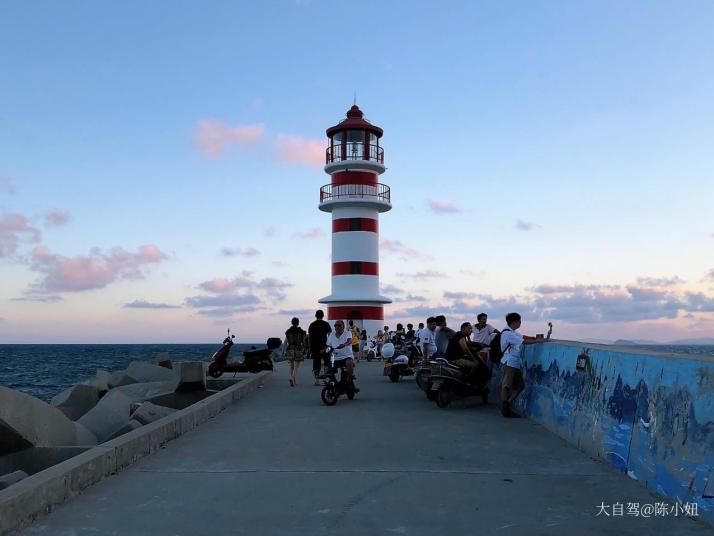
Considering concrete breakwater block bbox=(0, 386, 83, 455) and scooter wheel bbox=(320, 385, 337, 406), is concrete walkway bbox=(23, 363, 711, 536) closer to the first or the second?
concrete breakwater block bbox=(0, 386, 83, 455)

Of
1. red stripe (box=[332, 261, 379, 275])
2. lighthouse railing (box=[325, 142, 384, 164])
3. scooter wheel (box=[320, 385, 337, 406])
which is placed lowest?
scooter wheel (box=[320, 385, 337, 406])

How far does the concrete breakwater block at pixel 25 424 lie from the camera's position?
794 cm

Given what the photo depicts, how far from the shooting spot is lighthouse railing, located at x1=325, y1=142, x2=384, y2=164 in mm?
34250

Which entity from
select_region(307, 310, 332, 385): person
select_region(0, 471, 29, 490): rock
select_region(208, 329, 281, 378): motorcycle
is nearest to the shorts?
select_region(307, 310, 332, 385): person

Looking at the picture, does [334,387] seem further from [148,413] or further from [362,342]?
[362,342]

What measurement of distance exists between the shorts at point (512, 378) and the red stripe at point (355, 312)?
2218cm

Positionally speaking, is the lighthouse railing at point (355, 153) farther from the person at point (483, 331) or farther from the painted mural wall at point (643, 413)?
the painted mural wall at point (643, 413)

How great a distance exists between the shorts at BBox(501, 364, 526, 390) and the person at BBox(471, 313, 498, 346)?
101 inches

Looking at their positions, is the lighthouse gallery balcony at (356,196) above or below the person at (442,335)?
above

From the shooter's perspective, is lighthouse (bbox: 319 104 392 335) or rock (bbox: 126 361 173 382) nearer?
rock (bbox: 126 361 173 382)

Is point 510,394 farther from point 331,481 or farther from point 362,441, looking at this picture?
point 331,481

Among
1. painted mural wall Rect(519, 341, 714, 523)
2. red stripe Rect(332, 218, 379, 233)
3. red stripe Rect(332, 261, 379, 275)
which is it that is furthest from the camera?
red stripe Rect(332, 218, 379, 233)

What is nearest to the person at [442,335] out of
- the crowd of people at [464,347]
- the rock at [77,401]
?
the crowd of people at [464,347]

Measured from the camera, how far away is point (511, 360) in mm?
10672
